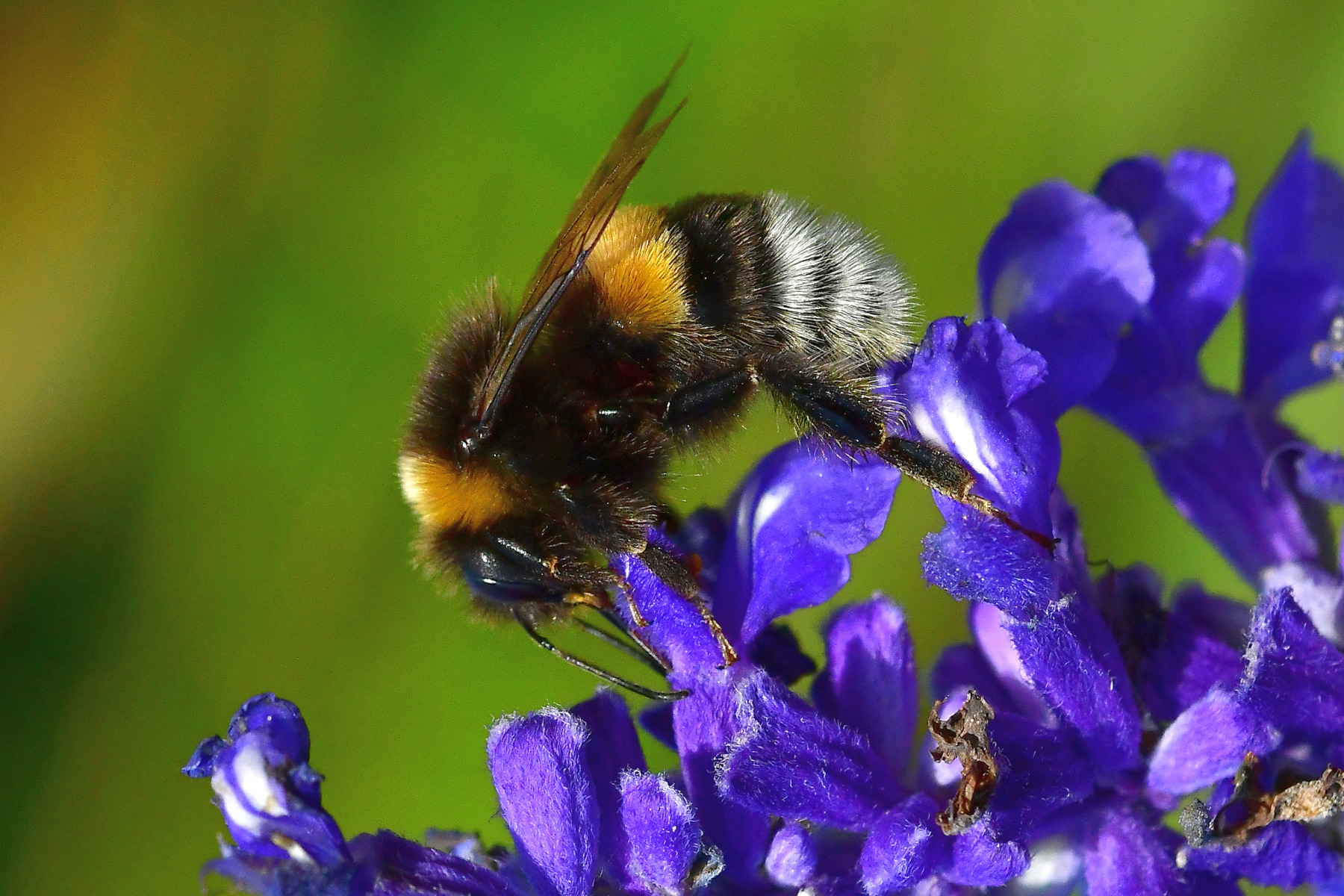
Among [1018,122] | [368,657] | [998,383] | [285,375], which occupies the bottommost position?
[368,657]

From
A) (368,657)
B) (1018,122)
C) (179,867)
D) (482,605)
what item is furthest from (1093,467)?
(179,867)

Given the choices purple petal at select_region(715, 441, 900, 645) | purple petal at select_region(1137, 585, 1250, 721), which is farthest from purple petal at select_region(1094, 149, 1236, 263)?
purple petal at select_region(715, 441, 900, 645)

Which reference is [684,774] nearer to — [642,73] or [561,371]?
[561,371]

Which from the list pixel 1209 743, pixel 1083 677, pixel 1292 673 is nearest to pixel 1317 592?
pixel 1292 673

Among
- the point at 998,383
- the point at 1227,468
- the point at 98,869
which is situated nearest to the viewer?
the point at 998,383

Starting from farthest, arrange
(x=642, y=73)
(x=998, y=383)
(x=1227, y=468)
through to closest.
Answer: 1. (x=642, y=73)
2. (x=1227, y=468)
3. (x=998, y=383)

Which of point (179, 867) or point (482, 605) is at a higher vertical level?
point (482, 605)

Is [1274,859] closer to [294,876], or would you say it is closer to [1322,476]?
[1322,476]
